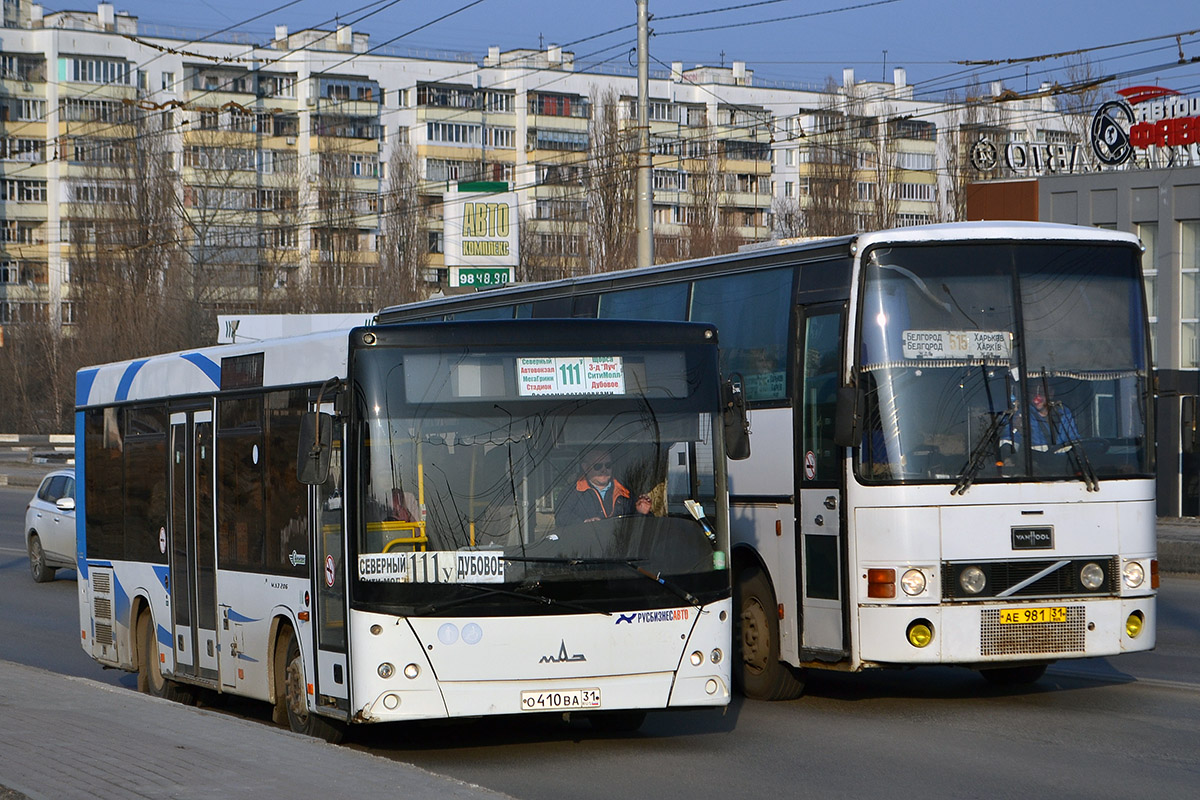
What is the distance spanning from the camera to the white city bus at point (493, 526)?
8.52 m

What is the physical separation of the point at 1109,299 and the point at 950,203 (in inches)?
2437

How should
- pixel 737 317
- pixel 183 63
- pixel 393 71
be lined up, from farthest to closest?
pixel 393 71 < pixel 183 63 < pixel 737 317

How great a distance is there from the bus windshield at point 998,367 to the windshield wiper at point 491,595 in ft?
8.08

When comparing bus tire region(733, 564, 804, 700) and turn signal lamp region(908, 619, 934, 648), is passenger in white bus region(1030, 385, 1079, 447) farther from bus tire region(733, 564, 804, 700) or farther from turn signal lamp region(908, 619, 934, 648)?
bus tire region(733, 564, 804, 700)

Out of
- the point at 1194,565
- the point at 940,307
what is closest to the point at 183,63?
the point at 1194,565

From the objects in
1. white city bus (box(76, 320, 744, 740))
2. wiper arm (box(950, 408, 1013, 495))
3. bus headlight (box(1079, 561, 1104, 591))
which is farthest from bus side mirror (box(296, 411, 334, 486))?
bus headlight (box(1079, 561, 1104, 591))

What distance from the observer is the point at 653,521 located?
898 centimetres

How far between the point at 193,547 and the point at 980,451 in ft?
17.5

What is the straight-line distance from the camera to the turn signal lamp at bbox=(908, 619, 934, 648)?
32.9 ft

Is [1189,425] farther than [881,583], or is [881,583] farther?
[1189,425]

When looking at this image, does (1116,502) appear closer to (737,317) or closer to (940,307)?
(940,307)

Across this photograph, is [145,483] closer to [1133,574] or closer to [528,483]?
[528,483]

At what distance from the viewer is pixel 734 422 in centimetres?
930

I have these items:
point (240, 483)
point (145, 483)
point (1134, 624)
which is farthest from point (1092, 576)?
point (145, 483)
